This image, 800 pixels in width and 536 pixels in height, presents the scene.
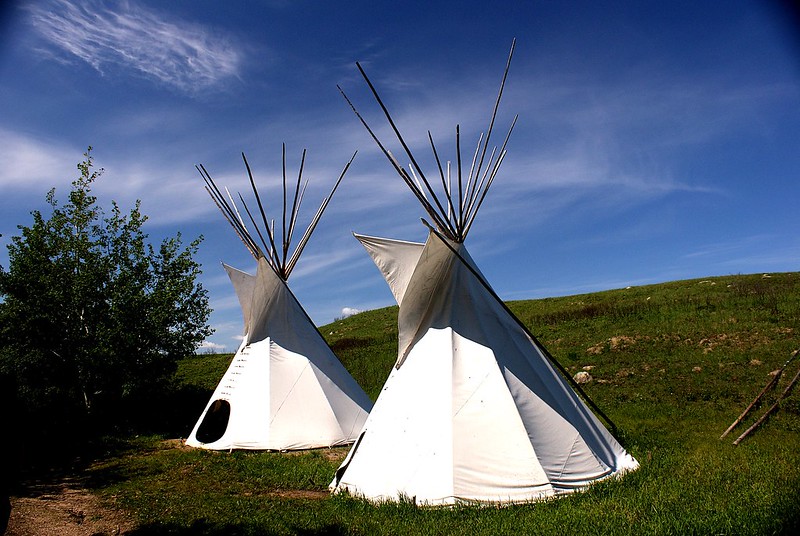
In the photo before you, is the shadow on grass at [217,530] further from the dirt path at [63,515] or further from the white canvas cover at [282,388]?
the white canvas cover at [282,388]

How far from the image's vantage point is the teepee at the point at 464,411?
5.55 meters

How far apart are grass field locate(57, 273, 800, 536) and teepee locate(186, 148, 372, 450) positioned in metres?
0.60

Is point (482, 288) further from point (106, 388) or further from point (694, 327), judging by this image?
point (694, 327)

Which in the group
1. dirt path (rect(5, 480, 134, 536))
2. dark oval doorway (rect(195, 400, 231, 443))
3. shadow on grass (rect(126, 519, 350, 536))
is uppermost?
dark oval doorway (rect(195, 400, 231, 443))

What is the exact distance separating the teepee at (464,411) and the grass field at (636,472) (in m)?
0.33

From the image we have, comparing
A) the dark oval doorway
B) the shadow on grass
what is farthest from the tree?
the shadow on grass

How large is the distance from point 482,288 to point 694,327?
1171 centimetres

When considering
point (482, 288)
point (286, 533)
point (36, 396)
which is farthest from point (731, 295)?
point (36, 396)

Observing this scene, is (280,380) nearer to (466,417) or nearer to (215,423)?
(215,423)

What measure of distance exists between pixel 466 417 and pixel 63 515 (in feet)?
16.4

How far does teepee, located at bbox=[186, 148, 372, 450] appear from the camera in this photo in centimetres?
963

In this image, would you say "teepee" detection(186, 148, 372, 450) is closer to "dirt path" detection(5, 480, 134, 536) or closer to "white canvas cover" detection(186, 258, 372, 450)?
"white canvas cover" detection(186, 258, 372, 450)

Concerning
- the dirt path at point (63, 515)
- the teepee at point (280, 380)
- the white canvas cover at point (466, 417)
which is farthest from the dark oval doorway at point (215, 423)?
the white canvas cover at point (466, 417)

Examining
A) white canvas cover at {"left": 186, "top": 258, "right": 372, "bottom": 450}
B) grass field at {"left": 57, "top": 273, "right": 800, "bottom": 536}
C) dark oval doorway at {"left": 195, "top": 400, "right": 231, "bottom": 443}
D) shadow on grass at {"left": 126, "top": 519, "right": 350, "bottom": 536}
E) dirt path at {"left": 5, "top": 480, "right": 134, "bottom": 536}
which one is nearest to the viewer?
grass field at {"left": 57, "top": 273, "right": 800, "bottom": 536}
